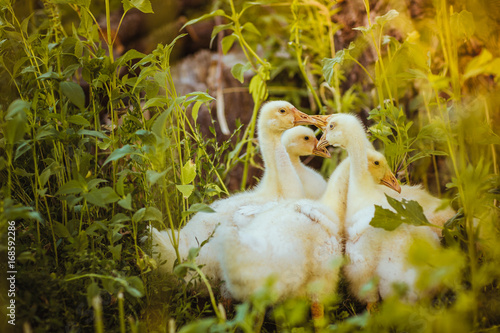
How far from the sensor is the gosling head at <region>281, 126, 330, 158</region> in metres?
2.39

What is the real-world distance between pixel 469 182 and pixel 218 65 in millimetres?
2852

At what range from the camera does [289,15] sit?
3.92 metres

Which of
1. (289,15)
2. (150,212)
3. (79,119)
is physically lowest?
(150,212)

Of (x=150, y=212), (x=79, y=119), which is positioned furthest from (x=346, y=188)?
(x=79, y=119)

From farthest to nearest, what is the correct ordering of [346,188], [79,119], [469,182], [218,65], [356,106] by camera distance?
1. [218,65]
2. [356,106]
3. [346,188]
4. [79,119]
5. [469,182]

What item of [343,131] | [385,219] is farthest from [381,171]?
[385,219]

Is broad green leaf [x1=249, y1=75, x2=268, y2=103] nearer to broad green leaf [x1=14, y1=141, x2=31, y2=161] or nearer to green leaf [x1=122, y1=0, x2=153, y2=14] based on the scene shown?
green leaf [x1=122, y1=0, x2=153, y2=14]

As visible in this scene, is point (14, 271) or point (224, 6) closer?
point (14, 271)

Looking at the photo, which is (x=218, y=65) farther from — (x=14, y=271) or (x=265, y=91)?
(x=14, y=271)

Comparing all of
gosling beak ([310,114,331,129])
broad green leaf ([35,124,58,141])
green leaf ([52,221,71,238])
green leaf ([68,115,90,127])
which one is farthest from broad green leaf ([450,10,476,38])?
green leaf ([52,221,71,238])

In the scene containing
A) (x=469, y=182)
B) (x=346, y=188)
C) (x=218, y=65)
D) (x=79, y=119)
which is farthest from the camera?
(x=218, y=65)

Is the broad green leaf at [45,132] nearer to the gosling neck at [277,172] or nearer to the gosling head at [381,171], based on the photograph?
the gosling neck at [277,172]

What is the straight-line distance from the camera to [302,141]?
240 centimetres

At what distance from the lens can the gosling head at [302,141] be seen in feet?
7.84
